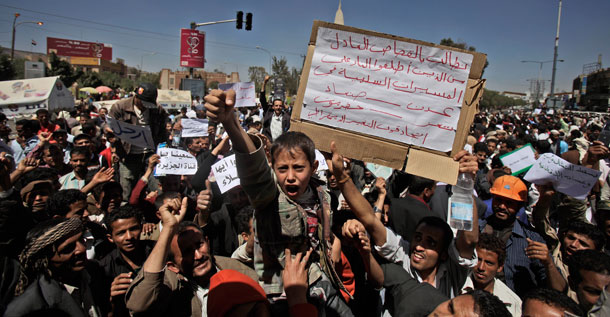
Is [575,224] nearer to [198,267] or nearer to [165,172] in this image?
[198,267]

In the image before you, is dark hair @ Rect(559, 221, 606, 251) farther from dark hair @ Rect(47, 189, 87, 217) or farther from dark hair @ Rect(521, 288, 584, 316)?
dark hair @ Rect(47, 189, 87, 217)

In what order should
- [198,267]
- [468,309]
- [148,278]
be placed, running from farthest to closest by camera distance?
[198,267]
[148,278]
[468,309]

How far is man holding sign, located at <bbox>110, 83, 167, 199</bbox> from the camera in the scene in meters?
4.98

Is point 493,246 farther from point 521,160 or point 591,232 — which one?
point 521,160

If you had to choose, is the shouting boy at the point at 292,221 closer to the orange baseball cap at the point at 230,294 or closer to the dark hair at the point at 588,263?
the orange baseball cap at the point at 230,294

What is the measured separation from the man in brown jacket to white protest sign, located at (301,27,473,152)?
108 centimetres

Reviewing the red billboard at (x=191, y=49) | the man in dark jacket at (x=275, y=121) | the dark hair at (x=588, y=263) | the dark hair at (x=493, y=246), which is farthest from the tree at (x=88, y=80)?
the dark hair at (x=588, y=263)

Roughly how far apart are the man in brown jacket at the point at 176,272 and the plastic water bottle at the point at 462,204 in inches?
52.8

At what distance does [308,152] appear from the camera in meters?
1.91

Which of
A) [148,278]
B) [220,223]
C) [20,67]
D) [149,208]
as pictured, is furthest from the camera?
[20,67]

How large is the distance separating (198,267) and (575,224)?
3105mm

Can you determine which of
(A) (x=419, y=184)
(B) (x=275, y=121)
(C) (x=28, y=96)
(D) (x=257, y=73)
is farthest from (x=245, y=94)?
(D) (x=257, y=73)

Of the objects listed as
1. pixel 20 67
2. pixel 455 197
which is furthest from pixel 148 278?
pixel 20 67

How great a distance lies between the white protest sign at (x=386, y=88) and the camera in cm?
224
